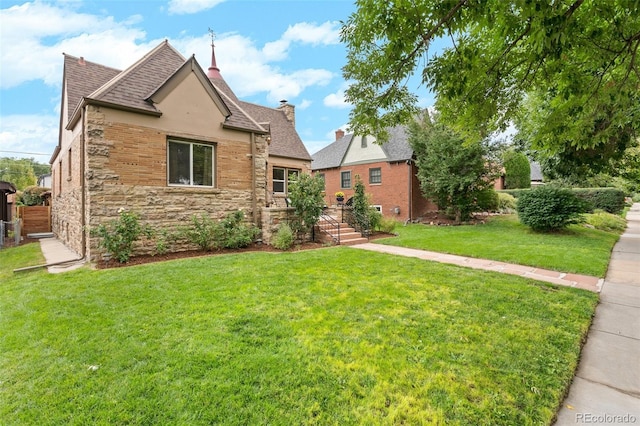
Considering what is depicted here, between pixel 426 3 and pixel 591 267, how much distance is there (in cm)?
681

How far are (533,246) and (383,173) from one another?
1117 cm

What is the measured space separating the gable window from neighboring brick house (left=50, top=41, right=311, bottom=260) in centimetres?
1118

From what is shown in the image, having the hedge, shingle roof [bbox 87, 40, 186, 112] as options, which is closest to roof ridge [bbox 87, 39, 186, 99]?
shingle roof [bbox 87, 40, 186, 112]

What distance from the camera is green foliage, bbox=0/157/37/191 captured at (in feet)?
156

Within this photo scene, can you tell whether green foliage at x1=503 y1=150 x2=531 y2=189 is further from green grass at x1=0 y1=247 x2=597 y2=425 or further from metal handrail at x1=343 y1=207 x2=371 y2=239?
green grass at x1=0 y1=247 x2=597 y2=425

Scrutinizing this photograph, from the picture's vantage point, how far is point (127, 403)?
7.33ft

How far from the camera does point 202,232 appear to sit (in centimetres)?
862

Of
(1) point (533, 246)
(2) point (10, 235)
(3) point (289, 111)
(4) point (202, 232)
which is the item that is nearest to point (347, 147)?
(3) point (289, 111)

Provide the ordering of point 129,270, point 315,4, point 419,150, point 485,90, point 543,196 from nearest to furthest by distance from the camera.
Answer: point 485,90, point 129,270, point 315,4, point 543,196, point 419,150

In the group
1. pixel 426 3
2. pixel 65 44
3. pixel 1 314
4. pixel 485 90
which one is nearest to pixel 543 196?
pixel 485 90

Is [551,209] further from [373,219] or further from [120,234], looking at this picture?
[120,234]

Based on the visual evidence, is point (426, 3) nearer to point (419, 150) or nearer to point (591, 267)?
point (591, 267)

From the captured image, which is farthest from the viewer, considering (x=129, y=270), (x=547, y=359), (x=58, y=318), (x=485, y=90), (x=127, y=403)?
(x=129, y=270)

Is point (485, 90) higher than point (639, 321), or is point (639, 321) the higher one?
point (485, 90)
